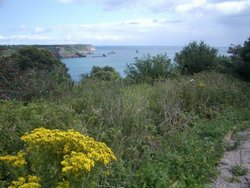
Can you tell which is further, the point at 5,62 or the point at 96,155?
the point at 5,62

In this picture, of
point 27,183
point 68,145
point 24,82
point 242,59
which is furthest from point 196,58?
point 27,183

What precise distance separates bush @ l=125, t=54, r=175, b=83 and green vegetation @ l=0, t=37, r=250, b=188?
325 centimetres

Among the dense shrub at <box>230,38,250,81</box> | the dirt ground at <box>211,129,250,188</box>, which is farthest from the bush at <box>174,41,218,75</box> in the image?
the dirt ground at <box>211,129,250,188</box>

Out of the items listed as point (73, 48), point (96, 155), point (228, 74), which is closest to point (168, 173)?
point (96, 155)

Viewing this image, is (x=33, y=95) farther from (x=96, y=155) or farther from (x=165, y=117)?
(x=96, y=155)

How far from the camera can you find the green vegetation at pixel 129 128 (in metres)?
3.91

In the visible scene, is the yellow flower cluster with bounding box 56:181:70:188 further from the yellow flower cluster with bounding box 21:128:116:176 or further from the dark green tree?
the dark green tree

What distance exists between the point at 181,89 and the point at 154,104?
1947 mm

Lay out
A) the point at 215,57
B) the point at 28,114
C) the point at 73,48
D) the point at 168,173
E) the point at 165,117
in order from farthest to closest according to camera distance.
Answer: the point at 73,48
the point at 215,57
the point at 165,117
the point at 168,173
the point at 28,114

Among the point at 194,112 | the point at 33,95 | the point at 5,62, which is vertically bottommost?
the point at 194,112

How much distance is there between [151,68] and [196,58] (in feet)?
8.72

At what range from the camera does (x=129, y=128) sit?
697 centimetres

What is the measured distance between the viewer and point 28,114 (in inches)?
220

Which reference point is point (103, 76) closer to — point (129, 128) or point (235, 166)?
point (129, 128)
